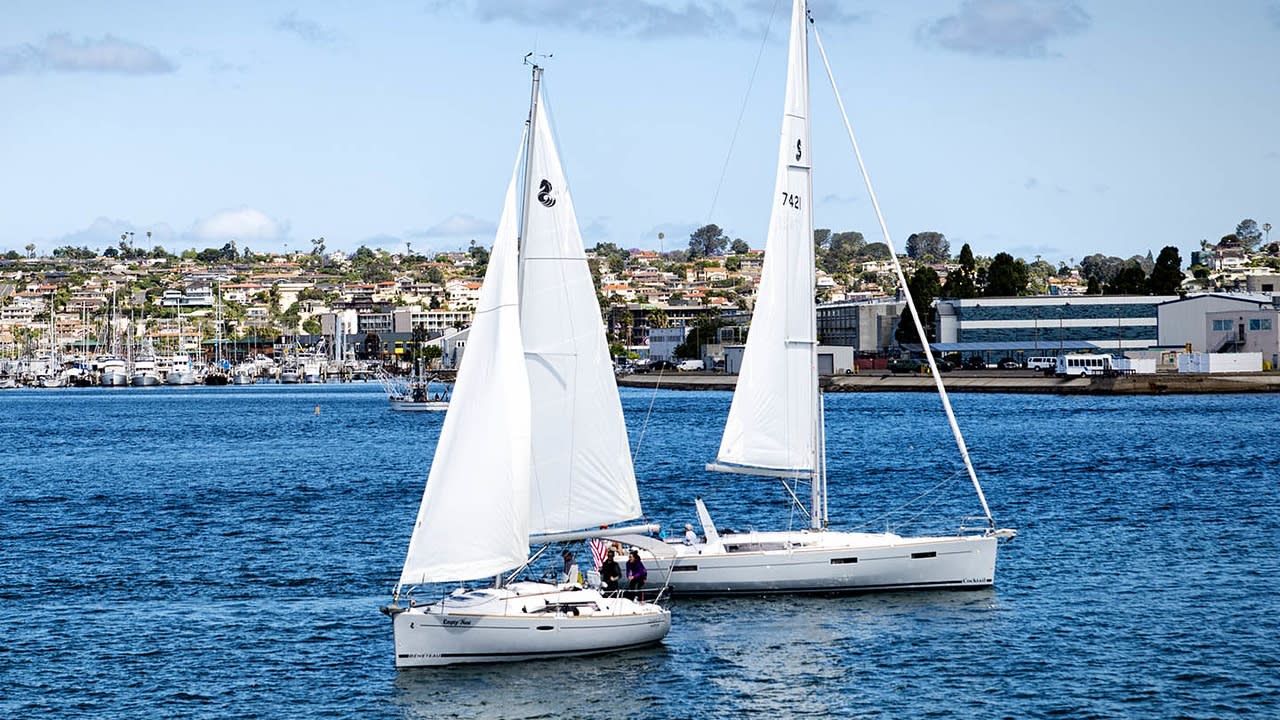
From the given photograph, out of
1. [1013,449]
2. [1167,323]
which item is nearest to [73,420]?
[1013,449]

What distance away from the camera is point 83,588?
4000 centimetres

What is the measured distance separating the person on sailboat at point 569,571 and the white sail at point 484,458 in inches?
54.9

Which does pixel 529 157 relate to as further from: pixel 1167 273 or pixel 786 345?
pixel 1167 273

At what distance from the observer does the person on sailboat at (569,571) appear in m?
30.5

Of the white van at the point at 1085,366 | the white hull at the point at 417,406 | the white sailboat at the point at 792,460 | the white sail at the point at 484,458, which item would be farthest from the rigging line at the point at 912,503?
the white van at the point at 1085,366

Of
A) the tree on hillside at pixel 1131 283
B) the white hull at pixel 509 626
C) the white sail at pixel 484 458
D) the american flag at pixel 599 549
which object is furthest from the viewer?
the tree on hillside at pixel 1131 283

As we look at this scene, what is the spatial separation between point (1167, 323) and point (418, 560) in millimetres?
A: 155732

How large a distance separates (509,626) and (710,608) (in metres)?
7.18

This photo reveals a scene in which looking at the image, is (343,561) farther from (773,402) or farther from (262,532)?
(773,402)

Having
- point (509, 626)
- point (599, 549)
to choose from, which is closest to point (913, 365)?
point (599, 549)

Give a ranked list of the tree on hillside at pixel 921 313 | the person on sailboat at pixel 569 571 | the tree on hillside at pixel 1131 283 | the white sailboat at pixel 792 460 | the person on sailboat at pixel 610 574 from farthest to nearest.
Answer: the tree on hillside at pixel 921 313
the tree on hillside at pixel 1131 283
the white sailboat at pixel 792 460
the person on sailboat at pixel 610 574
the person on sailboat at pixel 569 571

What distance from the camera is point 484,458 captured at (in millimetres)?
29312

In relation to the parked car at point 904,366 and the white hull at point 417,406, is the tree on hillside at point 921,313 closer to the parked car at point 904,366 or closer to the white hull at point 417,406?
the parked car at point 904,366

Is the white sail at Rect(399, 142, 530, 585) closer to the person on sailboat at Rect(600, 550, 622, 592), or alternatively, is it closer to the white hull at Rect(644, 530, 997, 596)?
the person on sailboat at Rect(600, 550, 622, 592)
